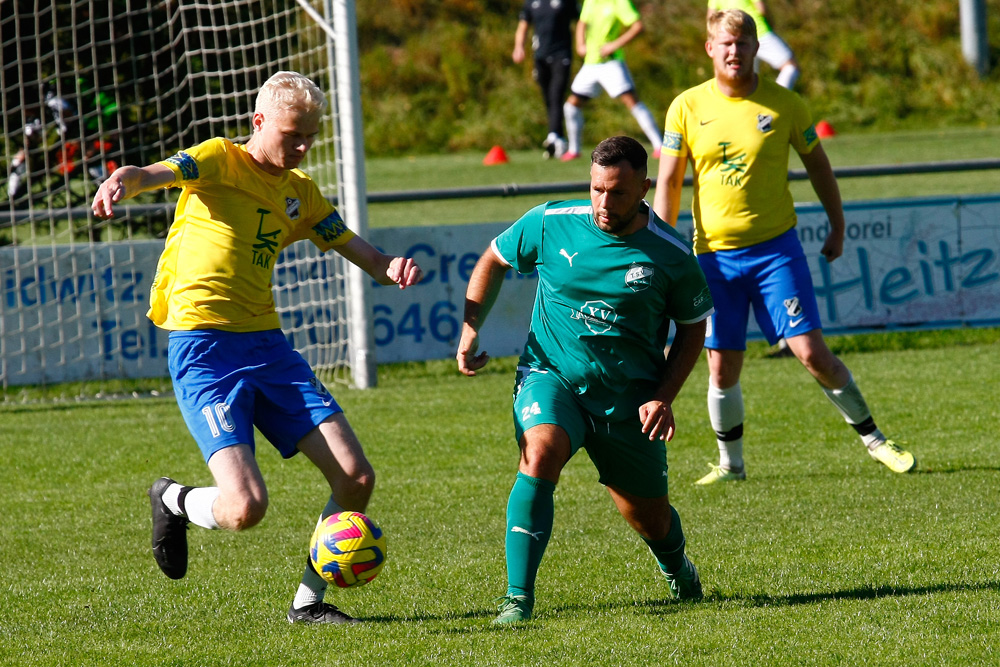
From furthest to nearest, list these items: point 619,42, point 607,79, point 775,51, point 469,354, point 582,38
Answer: point 582,38
point 607,79
point 619,42
point 775,51
point 469,354

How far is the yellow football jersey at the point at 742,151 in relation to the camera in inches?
247

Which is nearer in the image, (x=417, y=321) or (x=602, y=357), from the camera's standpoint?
→ (x=602, y=357)

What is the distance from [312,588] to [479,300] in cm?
114

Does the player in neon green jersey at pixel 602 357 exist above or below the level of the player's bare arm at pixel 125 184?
below

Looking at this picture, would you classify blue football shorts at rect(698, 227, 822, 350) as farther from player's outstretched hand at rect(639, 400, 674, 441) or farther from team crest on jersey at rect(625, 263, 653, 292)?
player's outstretched hand at rect(639, 400, 674, 441)

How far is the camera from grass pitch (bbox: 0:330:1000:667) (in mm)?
3967

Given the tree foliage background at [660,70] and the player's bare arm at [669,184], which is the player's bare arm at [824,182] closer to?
the player's bare arm at [669,184]

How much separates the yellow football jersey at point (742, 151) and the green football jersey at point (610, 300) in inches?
78.6

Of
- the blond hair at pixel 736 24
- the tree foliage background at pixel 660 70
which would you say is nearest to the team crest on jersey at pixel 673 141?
the blond hair at pixel 736 24

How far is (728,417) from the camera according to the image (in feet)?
21.1

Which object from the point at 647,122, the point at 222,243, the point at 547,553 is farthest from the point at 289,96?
the point at 647,122

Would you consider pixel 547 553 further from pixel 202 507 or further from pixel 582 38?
pixel 582 38

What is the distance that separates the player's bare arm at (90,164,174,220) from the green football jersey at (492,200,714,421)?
1251 millimetres

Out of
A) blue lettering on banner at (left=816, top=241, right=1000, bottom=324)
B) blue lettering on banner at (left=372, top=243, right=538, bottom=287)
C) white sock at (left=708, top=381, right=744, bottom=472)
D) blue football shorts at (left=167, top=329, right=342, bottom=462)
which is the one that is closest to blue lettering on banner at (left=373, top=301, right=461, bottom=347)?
blue lettering on banner at (left=372, top=243, right=538, bottom=287)
